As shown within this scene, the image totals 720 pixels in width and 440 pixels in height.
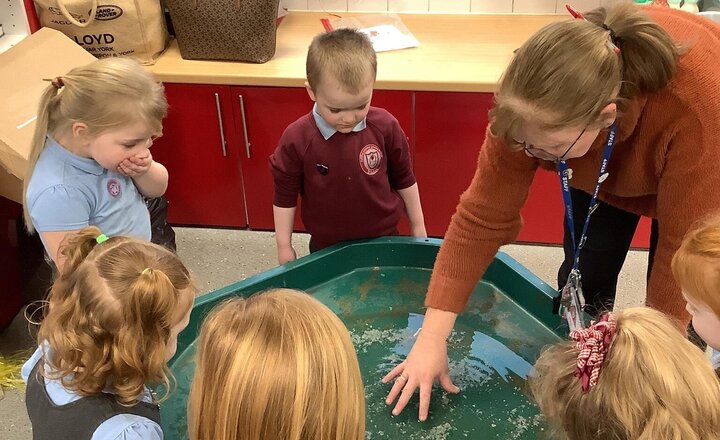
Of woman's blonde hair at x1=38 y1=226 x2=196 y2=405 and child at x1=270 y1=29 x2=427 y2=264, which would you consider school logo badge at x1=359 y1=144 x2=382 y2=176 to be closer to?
child at x1=270 y1=29 x2=427 y2=264

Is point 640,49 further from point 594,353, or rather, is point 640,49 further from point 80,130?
point 80,130

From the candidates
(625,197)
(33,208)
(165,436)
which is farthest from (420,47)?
(165,436)

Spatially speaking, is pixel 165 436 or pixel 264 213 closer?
pixel 165 436

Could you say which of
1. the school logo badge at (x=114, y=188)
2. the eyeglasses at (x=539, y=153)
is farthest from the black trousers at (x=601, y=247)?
the school logo badge at (x=114, y=188)

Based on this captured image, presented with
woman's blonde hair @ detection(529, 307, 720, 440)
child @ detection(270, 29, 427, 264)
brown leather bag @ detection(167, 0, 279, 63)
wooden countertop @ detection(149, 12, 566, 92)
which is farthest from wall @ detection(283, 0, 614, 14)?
woman's blonde hair @ detection(529, 307, 720, 440)

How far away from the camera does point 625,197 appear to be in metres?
1.57

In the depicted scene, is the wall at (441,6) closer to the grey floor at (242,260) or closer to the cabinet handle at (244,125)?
the cabinet handle at (244,125)

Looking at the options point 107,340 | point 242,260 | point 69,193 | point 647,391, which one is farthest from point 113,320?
point 242,260

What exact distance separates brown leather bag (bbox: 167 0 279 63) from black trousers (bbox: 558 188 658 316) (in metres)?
1.33

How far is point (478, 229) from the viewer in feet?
5.05

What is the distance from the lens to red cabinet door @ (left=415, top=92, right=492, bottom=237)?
2.49 metres

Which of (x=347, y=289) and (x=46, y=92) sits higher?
(x=46, y=92)

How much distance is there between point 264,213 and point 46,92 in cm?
131

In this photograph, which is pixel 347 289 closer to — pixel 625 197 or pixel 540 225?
pixel 625 197
